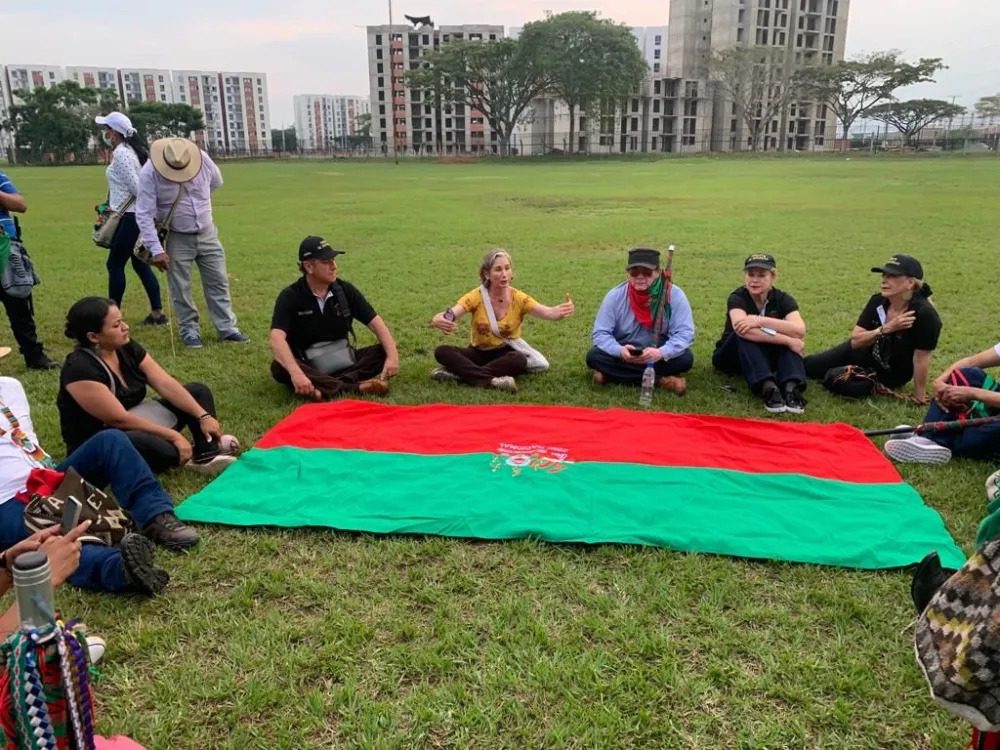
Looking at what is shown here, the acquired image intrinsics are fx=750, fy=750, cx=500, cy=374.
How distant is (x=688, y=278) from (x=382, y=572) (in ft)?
25.4

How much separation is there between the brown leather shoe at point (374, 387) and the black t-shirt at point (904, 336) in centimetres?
374

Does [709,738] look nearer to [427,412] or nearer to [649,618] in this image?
[649,618]

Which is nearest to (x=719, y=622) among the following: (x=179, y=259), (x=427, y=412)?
(x=427, y=412)

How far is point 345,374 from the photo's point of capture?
6.01m

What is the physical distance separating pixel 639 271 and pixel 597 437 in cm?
166

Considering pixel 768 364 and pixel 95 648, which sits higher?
pixel 768 364

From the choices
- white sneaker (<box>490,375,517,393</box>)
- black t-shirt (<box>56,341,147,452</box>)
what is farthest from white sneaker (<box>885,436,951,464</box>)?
black t-shirt (<box>56,341,147,452</box>)

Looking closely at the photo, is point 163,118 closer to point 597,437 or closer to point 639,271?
point 639,271

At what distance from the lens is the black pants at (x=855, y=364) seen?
5777 mm

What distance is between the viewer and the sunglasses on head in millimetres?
5898

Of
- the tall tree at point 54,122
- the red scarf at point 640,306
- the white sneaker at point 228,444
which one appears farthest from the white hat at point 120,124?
the tall tree at point 54,122

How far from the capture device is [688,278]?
33.3 ft

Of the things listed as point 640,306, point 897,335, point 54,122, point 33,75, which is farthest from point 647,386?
point 33,75

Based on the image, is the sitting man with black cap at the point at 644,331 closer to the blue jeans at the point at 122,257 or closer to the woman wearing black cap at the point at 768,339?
the woman wearing black cap at the point at 768,339
